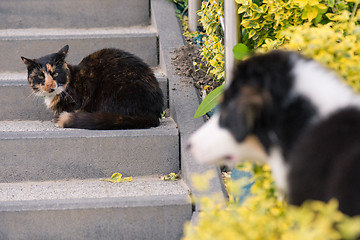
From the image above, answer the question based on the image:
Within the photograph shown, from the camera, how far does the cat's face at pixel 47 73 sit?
3697mm

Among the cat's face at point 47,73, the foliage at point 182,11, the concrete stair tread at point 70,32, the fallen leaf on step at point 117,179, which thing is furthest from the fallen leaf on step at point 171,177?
the foliage at point 182,11

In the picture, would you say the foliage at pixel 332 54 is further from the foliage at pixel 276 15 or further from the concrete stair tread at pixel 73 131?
the concrete stair tread at pixel 73 131

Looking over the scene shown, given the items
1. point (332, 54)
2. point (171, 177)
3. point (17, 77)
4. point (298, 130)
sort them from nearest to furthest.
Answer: point (298, 130) < point (332, 54) < point (171, 177) < point (17, 77)

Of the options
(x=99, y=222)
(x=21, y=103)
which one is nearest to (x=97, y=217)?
(x=99, y=222)

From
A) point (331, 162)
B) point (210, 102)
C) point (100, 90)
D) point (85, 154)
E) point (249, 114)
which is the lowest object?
point (85, 154)

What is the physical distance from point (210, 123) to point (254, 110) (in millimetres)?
252

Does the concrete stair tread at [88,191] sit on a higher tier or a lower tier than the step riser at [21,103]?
lower

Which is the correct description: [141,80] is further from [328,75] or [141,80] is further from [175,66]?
[328,75]

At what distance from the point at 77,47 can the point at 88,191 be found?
1610 mm

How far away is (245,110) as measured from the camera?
1.41 m

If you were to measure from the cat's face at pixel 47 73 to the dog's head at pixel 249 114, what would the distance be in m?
2.30

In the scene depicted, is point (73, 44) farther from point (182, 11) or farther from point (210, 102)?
point (210, 102)

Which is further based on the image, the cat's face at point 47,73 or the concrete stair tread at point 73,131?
the cat's face at point 47,73

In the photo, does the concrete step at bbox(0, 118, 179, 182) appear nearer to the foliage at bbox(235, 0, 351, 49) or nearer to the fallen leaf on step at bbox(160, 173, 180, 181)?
the fallen leaf on step at bbox(160, 173, 180, 181)
